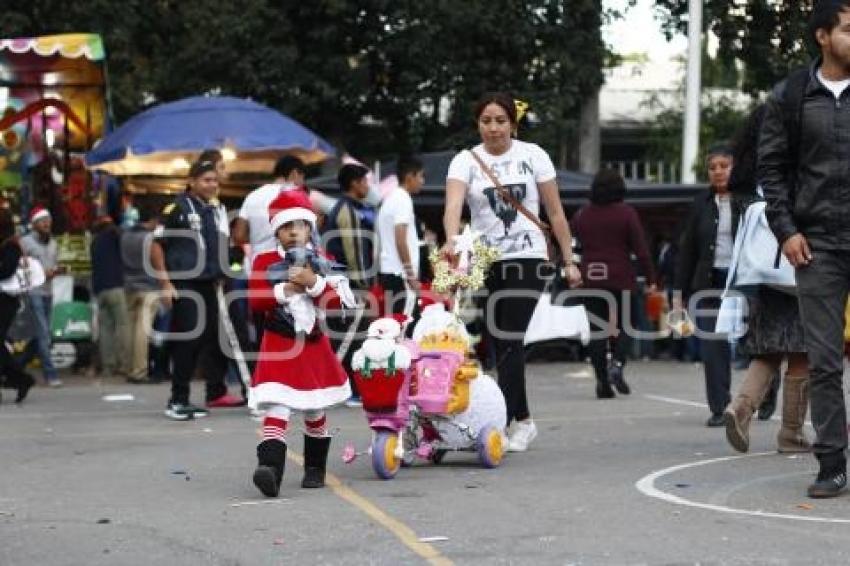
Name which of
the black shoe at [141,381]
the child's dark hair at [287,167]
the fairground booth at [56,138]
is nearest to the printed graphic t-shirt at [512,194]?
the child's dark hair at [287,167]

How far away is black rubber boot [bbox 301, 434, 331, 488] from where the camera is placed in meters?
8.72

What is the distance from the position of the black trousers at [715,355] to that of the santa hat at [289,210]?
3.93 meters

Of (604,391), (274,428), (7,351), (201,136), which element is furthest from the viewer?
(201,136)

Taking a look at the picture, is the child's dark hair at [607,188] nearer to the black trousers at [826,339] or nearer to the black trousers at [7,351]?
the black trousers at [7,351]

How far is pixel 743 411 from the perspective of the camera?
959 centimetres

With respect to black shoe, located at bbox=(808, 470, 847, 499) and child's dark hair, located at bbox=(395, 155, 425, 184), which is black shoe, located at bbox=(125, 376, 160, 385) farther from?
black shoe, located at bbox=(808, 470, 847, 499)

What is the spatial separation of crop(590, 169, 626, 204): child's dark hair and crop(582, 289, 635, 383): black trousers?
803 millimetres

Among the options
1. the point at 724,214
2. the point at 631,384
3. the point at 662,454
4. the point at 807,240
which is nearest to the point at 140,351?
the point at 631,384

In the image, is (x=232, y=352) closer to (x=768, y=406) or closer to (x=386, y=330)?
(x=768, y=406)

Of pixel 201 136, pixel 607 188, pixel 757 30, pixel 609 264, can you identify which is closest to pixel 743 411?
pixel 609 264

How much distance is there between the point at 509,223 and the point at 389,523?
3.06 meters

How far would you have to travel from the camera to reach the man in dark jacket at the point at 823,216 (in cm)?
790

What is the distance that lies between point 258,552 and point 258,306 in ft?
6.98

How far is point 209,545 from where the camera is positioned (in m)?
7.00
